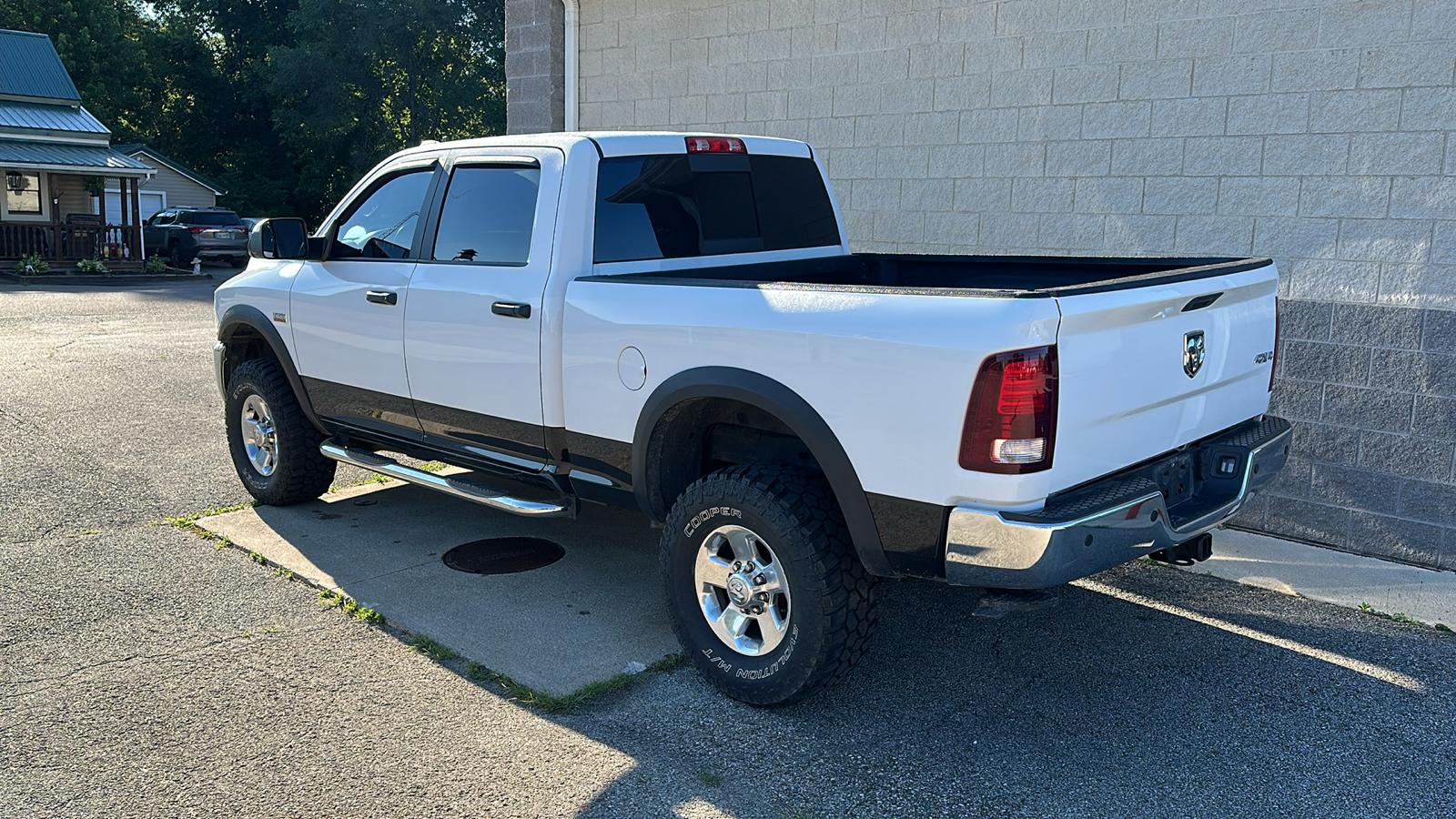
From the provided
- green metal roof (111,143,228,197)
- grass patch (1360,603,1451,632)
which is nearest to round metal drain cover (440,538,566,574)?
grass patch (1360,603,1451,632)

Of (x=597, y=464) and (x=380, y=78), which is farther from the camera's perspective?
(x=380, y=78)

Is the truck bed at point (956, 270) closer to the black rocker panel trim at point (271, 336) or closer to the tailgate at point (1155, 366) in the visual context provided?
the tailgate at point (1155, 366)

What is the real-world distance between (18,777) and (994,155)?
6283 millimetres

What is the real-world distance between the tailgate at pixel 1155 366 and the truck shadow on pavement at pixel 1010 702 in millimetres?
997

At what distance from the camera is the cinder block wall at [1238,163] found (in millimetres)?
5902

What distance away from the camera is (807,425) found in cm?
396

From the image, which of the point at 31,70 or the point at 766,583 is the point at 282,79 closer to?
the point at 31,70

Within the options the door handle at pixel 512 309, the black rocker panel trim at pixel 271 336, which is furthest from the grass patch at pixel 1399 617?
the black rocker panel trim at pixel 271 336

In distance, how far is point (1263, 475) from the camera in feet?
14.8

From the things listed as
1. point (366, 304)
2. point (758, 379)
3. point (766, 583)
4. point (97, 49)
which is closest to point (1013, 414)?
point (758, 379)

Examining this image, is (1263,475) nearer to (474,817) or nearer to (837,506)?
(837,506)

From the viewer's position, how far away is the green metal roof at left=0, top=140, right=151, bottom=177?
3002 centimetres

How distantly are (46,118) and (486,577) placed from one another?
33.4 m

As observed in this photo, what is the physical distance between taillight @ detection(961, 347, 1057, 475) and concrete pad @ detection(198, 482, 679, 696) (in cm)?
181
